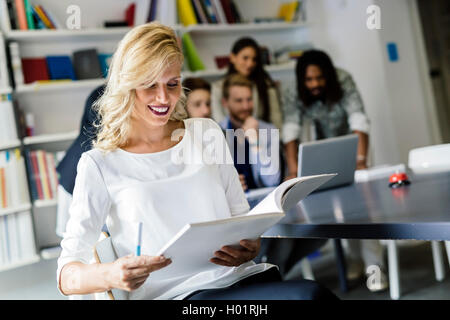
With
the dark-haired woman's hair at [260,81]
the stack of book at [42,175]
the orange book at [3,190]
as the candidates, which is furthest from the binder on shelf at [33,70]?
the dark-haired woman's hair at [260,81]

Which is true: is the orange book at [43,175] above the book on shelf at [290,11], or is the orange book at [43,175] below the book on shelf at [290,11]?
below

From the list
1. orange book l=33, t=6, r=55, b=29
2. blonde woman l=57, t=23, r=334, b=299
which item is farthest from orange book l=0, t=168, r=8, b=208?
blonde woman l=57, t=23, r=334, b=299

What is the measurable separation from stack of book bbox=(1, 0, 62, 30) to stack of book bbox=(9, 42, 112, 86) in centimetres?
13

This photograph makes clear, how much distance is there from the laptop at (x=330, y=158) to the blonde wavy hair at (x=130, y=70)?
2.26ft

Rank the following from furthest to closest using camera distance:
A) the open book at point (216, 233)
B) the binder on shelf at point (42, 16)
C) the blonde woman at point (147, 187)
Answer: the binder on shelf at point (42, 16), the blonde woman at point (147, 187), the open book at point (216, 233)

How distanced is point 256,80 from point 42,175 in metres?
1.48

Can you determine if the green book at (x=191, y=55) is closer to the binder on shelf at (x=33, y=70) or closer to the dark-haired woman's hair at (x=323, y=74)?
the dark-haired woman's hair at (x=323, y=74)

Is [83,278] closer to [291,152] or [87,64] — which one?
[87,64]

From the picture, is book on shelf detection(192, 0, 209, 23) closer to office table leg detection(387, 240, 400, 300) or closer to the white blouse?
office table leg detection(387, 240, 400, 300)

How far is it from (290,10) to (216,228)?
3.51 meters

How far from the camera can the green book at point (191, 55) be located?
146 inches

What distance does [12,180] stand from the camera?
3008mm

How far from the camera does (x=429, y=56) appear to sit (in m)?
4.58
